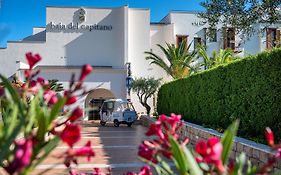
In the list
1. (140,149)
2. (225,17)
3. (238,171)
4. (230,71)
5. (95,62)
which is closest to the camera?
(238,171)

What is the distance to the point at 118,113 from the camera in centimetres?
2384

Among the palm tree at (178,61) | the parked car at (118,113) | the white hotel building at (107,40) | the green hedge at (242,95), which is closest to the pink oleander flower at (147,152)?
the green hedge at (242,95)

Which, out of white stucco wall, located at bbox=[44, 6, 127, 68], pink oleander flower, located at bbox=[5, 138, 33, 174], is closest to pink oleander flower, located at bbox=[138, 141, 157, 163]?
pink oleander flower, located at bbox=[5, 138, 33, 174]

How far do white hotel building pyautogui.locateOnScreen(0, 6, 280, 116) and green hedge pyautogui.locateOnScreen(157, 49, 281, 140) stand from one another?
15985mm

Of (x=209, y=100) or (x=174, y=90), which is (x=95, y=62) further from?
(x=209, y=100)

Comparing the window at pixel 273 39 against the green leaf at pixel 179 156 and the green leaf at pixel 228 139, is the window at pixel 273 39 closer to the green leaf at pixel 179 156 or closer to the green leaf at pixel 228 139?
the green leaf at pixel 228 139

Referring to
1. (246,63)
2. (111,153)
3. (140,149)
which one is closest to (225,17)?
(246,63)

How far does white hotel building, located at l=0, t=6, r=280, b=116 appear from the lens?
30.8 metres

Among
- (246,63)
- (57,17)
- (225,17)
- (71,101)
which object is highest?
(57,17)

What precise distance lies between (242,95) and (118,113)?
582 inches

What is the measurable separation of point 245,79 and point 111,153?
4.22 m

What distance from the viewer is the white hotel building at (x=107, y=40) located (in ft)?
101

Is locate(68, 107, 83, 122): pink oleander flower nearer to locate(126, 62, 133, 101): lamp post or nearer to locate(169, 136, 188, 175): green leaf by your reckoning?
locate(169, 136, 188, 175): green leaf

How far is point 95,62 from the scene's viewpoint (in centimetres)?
3120
